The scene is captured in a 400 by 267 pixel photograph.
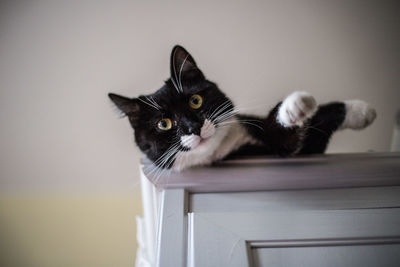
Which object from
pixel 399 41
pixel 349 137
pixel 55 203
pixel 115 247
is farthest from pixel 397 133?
pixel 55 203

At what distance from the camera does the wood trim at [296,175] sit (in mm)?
620

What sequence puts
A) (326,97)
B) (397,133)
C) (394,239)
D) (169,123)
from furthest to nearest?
(326,97)
(397,133)
(169,123)
(394,239)

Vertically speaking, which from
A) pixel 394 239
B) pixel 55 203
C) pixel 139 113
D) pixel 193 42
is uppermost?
pixel 193 42

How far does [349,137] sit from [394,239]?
94 centimetres

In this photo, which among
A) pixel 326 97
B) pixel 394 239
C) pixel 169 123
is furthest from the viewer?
pixel 326 97

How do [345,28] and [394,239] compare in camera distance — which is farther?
[345,28]

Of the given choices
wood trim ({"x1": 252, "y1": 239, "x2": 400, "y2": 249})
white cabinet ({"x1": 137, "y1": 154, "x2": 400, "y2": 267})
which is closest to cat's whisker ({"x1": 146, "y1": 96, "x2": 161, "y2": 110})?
white cabinet ({"x1": 137, "y1": 154, "x2": 400, "y2": 267})

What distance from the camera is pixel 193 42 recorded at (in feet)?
3.75

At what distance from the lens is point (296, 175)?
0.63 meters

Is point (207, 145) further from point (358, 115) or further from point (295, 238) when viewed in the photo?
point (358, 115)

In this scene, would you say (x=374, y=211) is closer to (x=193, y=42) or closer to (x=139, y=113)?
(x=139, y=113)

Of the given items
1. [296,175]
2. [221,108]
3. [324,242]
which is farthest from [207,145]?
[324,242]

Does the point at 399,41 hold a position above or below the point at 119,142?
above

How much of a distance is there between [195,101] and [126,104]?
0.23m
